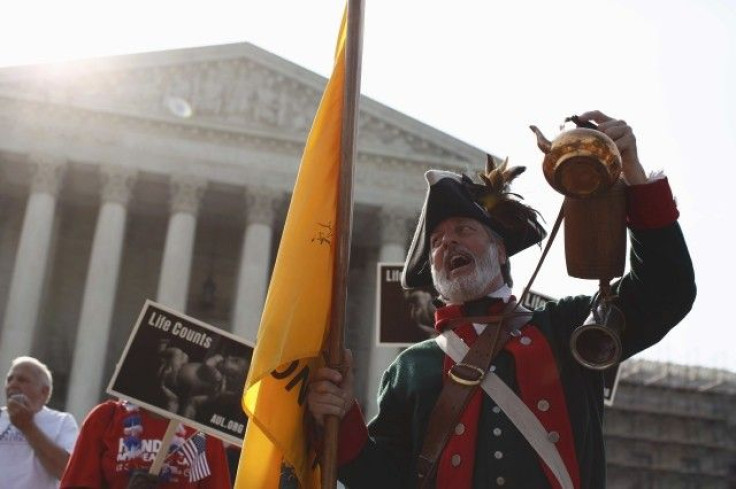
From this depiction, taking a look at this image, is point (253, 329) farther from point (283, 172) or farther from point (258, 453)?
point (258, 453)

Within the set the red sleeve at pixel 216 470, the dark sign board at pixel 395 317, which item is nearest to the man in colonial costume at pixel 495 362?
the red sleeve at pixel 216 470

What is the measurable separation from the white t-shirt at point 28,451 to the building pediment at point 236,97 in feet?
80.6

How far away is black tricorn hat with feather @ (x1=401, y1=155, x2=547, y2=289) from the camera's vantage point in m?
3.66

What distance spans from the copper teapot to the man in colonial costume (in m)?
0.14

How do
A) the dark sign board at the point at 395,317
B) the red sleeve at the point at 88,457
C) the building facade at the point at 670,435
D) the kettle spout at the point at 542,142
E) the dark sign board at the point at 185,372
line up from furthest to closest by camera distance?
the building facade at the point at 670,435 < the dark sign board at the point at 395,317 < the dark sign board at the point at 185,372 < the red sleeve at the point at 88,457 < the kettle spout at the point at 542,142

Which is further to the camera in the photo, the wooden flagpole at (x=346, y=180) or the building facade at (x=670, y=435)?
the building facade at (x=670, y=435)

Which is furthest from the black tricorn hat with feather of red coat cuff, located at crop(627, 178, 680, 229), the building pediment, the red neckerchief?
the building pediment

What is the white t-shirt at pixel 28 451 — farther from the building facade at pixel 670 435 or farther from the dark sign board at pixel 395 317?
the building facade at pixel 670 435

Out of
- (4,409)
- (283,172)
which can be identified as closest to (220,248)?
(283,172)

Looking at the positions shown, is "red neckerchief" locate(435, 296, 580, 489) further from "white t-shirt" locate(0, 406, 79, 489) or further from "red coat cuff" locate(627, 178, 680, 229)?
"white t-shirt" locate(0, 406, 79, 489)

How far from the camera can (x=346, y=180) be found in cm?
363

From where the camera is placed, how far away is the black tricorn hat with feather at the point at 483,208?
3662mm

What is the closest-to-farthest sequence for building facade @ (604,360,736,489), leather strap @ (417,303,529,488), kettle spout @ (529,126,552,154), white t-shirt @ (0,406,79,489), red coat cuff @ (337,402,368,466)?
kettle spout @ (529,126,552,154)
leather strap @ (417,303,529,488)
red coat cuff @ (337,402,368,466)
white t-shirt @ (0,406,79,489)
building facade @ (604,360,736,489)

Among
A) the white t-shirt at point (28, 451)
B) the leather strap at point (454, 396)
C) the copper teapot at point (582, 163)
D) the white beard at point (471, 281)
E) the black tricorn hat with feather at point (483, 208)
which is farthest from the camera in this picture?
the white t-shirt at point (28, 451)
